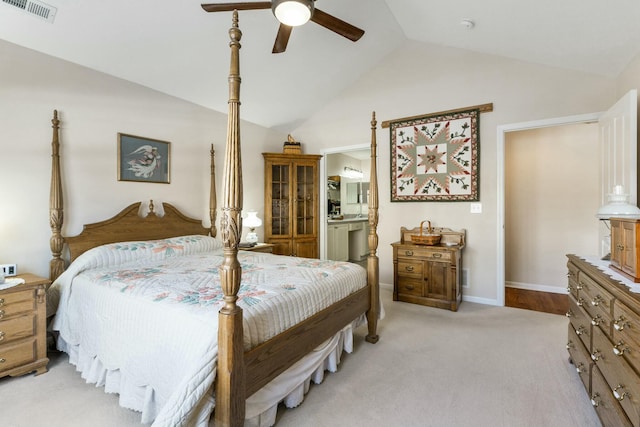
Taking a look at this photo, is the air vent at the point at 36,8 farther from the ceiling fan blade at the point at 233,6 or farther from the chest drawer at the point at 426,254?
the chest drawer at the point at 426,254

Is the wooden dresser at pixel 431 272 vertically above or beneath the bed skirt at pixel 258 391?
above

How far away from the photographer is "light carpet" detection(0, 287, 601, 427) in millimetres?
1744

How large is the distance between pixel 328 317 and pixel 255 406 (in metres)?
0.71

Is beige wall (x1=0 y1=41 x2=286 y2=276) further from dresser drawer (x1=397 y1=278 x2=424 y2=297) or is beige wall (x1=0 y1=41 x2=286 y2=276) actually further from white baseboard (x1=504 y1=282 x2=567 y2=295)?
white baseboard (x1=504 y1=282 x2=567 y2=295)

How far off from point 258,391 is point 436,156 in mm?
3469

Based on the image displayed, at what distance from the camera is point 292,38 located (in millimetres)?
3312

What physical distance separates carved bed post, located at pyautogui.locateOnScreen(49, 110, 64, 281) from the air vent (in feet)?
2.43

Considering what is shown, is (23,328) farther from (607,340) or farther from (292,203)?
(607,340)

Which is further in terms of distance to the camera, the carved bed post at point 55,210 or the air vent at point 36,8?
the carved bed post at point 55,210

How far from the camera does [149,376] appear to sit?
160 cm

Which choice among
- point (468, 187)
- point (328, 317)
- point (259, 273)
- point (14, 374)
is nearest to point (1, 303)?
point (14, 374)

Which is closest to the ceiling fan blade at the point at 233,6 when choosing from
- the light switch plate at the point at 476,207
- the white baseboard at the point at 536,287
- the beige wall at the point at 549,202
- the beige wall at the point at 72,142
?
the beige wall at the point at 72,142

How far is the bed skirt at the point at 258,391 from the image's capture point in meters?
1.57

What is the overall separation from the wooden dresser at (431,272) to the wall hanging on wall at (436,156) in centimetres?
55
